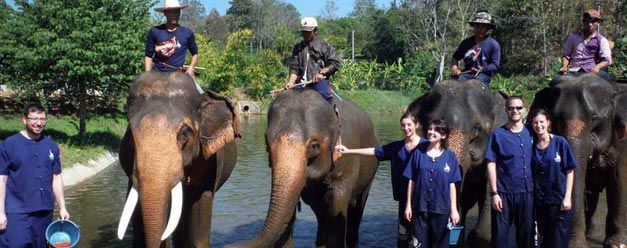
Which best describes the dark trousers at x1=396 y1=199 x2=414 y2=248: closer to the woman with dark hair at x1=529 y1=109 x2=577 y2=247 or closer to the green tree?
the woman with dark hair at x1=529 y1=109 x2=577 y2=247

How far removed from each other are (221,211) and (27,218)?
5427 mm

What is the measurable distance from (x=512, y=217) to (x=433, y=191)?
102 centimetres

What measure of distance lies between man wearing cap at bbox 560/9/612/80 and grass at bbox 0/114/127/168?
9709 mm

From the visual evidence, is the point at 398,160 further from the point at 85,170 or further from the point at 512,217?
the point at 85,170

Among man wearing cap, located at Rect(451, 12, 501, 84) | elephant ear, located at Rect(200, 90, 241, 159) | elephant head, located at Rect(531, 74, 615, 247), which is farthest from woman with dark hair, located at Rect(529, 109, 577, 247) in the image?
elephant ear, located at Rect(200, 90, 241, 159)

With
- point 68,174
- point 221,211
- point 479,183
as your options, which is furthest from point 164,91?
point 68,174

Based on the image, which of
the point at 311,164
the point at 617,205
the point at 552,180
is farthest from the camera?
the point at 617,205

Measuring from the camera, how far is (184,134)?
528cm

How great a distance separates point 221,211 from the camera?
10500 mm

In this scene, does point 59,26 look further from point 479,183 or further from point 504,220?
point 504,220

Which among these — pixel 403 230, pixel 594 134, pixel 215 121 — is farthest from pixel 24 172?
pixel 594 134

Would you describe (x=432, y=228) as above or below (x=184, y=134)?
below

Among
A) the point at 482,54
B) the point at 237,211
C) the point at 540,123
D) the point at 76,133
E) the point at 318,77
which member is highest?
the point at 482,54

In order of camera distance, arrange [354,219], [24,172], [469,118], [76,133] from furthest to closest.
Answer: [76,133], [354,219], [469,118], [24,172]
